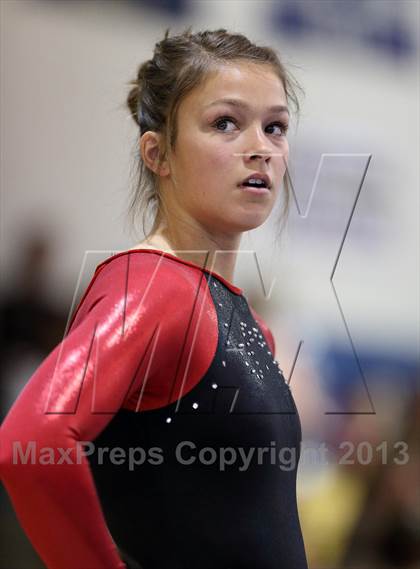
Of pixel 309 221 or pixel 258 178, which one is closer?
pixel 258 178

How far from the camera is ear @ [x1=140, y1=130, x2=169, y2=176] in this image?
0.96 meters

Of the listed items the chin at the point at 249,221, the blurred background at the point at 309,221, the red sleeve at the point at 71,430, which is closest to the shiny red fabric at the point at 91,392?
the red sleeve at the point at 71,430

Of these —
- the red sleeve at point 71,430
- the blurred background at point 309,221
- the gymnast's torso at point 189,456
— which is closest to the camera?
the red sleeve at point 71,430

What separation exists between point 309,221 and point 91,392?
954 millimetres

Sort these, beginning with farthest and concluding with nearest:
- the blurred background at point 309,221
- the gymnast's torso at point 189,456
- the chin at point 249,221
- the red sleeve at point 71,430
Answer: the blurred background at point 309,221
the chin at point 249,221
the gymnast's torso at point 189,456
the red sleeve at point 71,430

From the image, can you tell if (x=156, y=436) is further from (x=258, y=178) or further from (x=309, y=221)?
(x=309, y=221)

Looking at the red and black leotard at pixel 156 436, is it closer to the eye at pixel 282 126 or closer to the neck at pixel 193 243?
the neck at pixel 193 243

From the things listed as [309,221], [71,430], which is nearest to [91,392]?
[71,430]

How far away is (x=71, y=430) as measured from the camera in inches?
28.5

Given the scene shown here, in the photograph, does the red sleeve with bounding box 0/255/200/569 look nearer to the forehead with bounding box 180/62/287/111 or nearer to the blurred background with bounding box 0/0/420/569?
the forehead with bounding box 180/62/287/111

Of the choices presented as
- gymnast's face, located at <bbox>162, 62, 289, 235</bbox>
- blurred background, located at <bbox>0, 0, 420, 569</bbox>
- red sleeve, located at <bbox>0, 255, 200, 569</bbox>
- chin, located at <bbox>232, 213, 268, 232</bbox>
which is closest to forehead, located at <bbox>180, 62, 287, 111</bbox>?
gymnast's face, located at <bbox>162, 62, 289, 235</bbox>

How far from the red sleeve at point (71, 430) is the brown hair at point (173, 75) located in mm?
226

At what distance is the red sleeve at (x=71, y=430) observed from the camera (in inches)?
28.3

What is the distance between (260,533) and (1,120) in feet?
2.71
